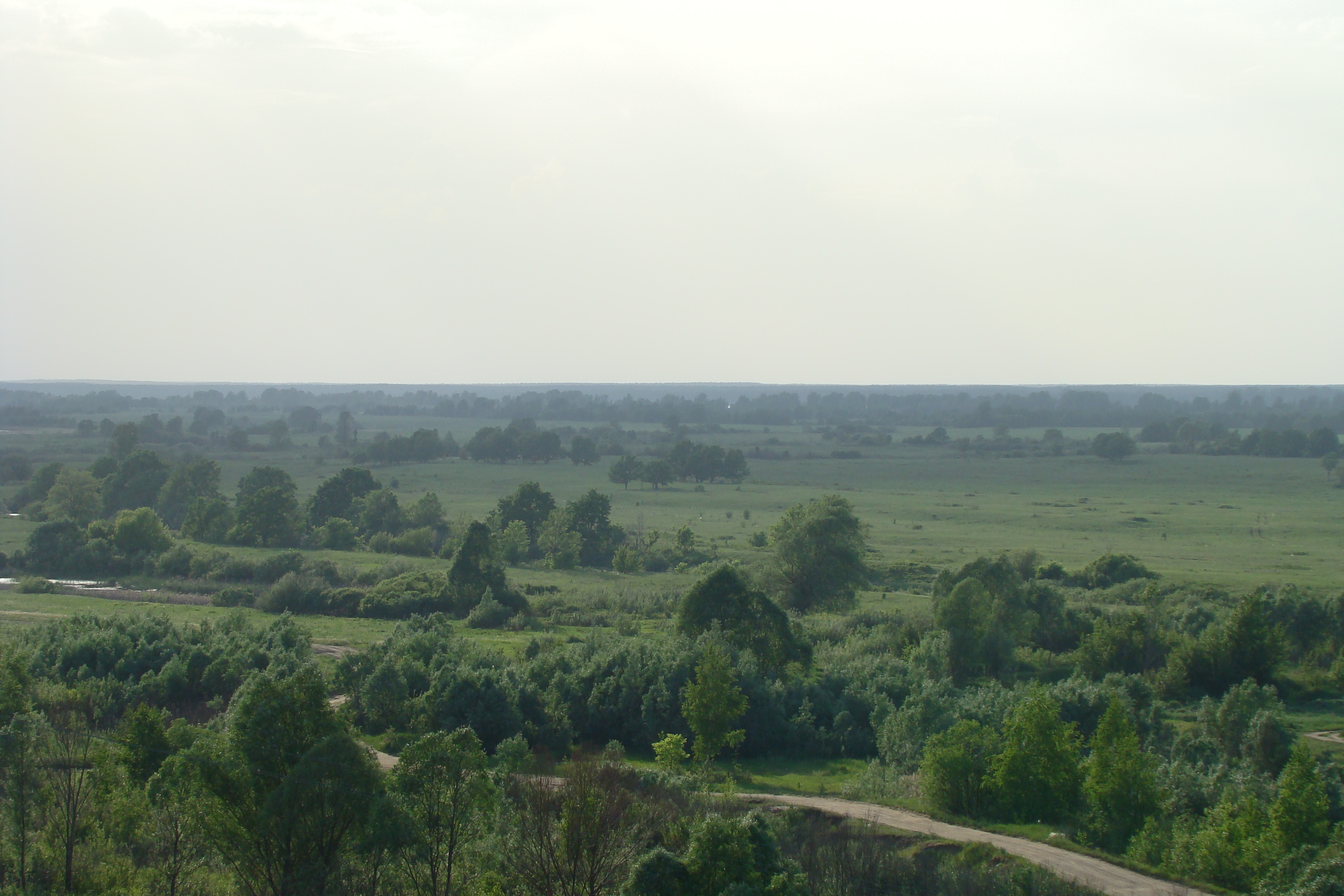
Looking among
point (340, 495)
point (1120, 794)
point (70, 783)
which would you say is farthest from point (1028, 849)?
point (340, 495)

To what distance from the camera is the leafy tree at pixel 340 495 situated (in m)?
87.4

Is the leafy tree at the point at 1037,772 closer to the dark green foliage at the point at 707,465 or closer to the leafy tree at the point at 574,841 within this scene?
the leafy tree at the point at 574,841

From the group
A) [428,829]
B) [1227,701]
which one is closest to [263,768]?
[428,829]

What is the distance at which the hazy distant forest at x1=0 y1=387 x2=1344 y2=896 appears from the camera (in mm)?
20438

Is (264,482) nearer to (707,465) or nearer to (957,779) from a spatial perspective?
(707,465)

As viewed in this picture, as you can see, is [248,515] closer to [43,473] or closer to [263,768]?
[43,473]

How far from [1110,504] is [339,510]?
6739cm

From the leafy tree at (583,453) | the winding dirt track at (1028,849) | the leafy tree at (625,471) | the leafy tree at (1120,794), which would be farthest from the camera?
the leafy tree at (583,453)

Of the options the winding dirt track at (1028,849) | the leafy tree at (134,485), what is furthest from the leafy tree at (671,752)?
the leafy tree at (134,485)

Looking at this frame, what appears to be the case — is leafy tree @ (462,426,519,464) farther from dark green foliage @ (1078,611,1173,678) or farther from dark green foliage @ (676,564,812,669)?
dark green foliage @ (1078,611,1173,678)

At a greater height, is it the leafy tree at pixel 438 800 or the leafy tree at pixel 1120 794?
the leafy tree at pixel 438 800

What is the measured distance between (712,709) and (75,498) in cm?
→ 7723

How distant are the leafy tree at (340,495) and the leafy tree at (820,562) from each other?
43.6 m

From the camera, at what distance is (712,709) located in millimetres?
31891
